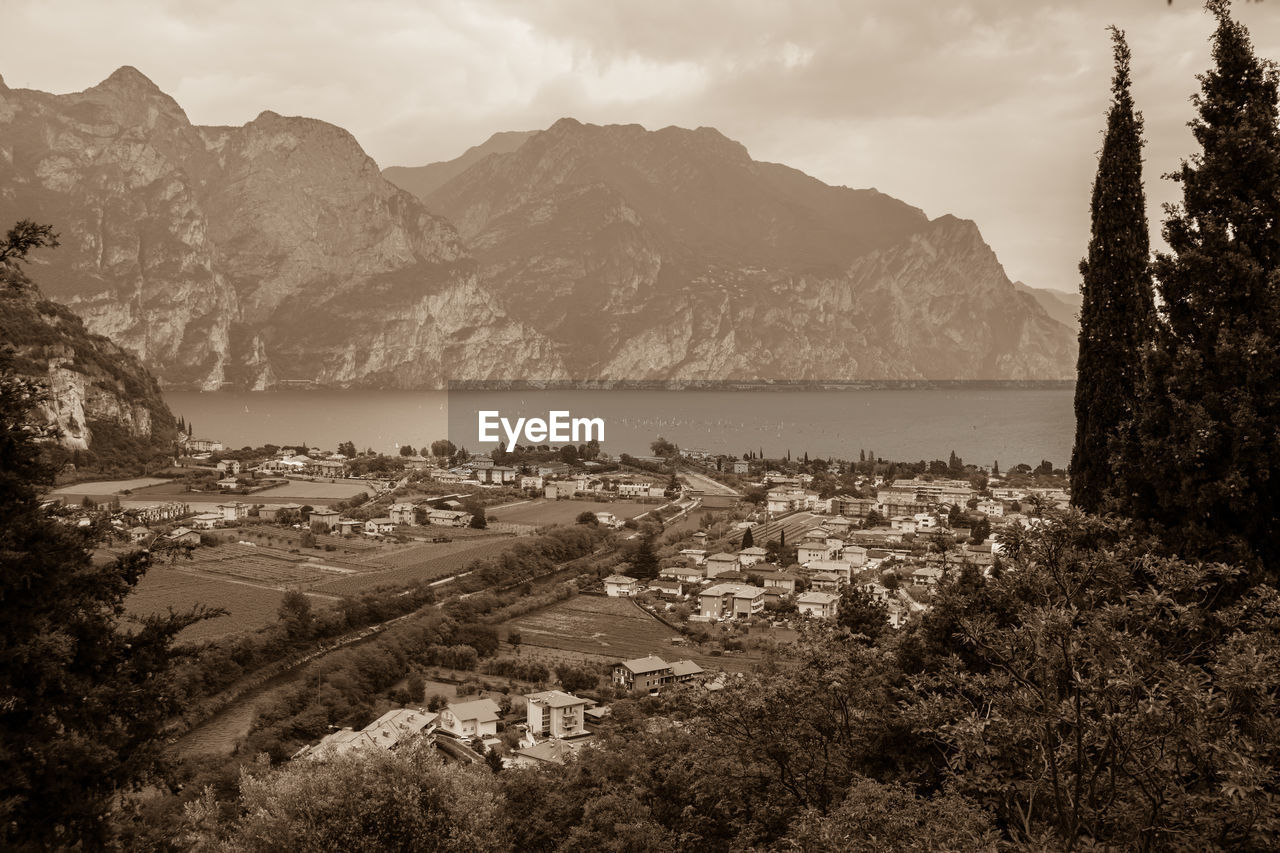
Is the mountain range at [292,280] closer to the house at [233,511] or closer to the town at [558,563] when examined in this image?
the town at [558,563]

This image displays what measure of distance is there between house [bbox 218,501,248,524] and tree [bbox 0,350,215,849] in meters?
34.5

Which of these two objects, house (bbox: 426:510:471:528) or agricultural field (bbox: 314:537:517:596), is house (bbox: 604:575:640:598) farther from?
house (bbox: 426:510:471:528)

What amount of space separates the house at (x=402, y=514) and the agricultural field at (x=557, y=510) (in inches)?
135

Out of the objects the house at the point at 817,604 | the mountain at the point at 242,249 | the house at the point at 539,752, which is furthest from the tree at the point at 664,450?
the mountain at the point at 242,249

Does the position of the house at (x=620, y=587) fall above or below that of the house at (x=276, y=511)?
below

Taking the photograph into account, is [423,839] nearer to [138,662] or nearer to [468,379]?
[138,662]

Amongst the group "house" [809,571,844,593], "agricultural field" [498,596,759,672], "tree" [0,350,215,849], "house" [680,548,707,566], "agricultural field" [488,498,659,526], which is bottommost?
"agricultural field" [498,596,759,672]

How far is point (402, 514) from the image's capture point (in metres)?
→ 39.9

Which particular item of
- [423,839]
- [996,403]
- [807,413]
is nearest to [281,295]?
[807,413]

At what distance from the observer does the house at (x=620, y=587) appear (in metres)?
28.2

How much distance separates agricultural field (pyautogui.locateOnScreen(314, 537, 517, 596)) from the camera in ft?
90.8

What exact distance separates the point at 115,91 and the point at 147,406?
11755cm

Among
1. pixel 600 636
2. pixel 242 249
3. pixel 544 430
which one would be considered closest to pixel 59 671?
pixel 600 636

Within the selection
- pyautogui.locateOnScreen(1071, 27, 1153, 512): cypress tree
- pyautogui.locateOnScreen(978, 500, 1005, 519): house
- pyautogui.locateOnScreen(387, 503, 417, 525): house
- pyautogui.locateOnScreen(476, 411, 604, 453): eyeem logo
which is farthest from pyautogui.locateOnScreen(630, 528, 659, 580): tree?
pyautogui.locateOnScreen(476, 411, 604, 453): eyeem logo
